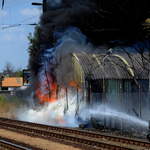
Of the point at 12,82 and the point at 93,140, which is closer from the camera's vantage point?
the point at 93,140

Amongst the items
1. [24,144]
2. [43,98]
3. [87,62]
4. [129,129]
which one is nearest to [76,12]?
[87,62]

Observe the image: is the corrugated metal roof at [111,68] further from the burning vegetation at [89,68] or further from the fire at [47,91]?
the fire at [47,91]

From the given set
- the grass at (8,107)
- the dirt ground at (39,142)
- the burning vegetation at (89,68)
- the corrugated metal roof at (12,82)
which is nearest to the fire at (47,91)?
the burning vegetation at (89,68)

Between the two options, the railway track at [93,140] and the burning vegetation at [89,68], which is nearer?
the railway track at [93,140]

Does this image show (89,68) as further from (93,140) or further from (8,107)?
(8,107)

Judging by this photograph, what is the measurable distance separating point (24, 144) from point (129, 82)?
1047cm

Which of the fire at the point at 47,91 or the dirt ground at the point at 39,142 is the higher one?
the fire at the point at 47,91

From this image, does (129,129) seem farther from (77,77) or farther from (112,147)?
(77,77)

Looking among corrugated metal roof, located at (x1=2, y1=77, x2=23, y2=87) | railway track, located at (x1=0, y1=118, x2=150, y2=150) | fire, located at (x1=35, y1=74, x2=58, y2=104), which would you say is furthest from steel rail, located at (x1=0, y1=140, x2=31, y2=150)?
corrugated metal roof, located at (x1=2, y1=77, x2=23, y2=87)

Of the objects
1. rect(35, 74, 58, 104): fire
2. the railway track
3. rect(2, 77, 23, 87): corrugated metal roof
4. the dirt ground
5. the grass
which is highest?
rect(2, 77, 23, 87): corrugated metal roof

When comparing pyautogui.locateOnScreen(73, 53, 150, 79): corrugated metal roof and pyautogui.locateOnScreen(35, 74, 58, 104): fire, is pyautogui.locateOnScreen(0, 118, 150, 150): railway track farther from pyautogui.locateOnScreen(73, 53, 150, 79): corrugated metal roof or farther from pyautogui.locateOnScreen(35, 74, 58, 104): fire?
pyautogui.locateOnScreen(35, 74, 58, 104): fire

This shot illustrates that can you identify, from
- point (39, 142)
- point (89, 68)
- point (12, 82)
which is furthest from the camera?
point (12, 82)

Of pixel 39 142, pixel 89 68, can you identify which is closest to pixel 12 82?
pixel 89 68

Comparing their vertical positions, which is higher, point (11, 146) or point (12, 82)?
point (12, 82)
